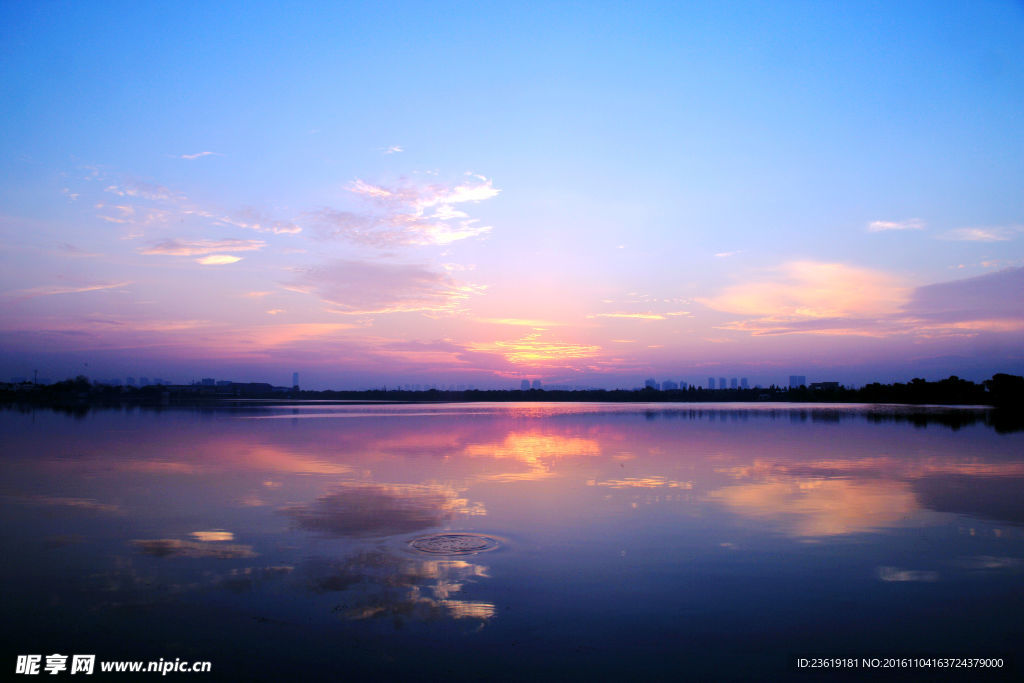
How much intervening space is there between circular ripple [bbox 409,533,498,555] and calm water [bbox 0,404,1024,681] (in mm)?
275

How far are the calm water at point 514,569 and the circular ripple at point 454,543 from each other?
0.27 meters

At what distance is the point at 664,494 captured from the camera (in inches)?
576

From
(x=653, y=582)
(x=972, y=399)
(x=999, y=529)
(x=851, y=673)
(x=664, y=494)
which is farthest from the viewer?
(x=972, y=399)

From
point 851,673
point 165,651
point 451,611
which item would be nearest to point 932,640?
point 851,673

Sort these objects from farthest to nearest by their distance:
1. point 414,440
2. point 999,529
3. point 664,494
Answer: point 414,440 < point 664,494 < point 999,529

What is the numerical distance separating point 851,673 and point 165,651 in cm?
647

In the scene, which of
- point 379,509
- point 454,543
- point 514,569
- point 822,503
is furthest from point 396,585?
point 822,503

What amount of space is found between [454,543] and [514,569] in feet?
5.43

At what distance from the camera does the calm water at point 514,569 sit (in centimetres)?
630

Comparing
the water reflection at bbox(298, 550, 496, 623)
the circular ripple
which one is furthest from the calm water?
the circular ripple

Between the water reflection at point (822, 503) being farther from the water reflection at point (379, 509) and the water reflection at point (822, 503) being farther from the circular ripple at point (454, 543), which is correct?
the water reflection at point (379, 509)

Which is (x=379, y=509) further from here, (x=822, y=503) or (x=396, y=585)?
(x=822, y=503)

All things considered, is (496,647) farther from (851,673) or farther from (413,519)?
(413,519)

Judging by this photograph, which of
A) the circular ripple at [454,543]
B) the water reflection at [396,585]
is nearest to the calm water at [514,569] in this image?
the water reflection at [396,585]
